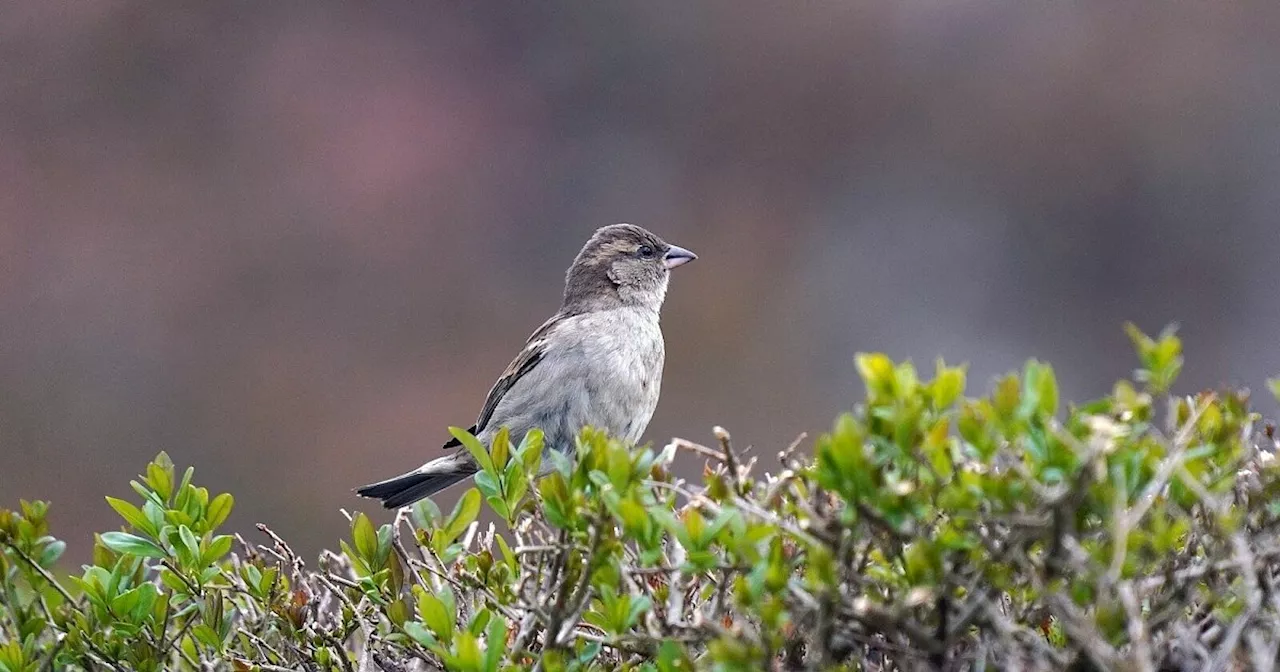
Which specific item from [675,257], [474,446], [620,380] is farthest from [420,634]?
[675,257]

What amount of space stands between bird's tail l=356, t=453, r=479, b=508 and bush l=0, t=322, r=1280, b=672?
7.35 feet

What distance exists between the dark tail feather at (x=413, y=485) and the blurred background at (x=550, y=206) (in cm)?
284

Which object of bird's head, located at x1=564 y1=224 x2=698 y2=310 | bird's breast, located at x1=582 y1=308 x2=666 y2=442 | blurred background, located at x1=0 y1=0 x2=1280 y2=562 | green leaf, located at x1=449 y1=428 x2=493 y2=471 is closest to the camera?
green leaf, located at x1=449 y1=428 x2=493 y2=471

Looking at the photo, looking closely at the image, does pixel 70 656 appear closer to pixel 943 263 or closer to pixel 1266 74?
pixel 943 263

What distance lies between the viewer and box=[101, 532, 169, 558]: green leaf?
1.73 m

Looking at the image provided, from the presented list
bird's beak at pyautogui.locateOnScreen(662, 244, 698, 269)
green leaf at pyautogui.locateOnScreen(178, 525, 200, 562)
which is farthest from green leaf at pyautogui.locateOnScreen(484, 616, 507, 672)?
bird's beak at pyautogui.locateOnScreen(662, 244, 698, 269)

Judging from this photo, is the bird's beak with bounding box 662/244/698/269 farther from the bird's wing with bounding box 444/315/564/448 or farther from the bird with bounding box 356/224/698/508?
the bird's wing with bounding box 444/315/564/448

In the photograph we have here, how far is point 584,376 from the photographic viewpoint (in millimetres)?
3938

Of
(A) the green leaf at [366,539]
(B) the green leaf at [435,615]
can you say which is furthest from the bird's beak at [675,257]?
(B) the green leaf at [435,615]

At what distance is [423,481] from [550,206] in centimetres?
431

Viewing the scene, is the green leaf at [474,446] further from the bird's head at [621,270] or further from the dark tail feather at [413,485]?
the bird's head at [621,270]

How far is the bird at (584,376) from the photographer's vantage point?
3914 millimetres

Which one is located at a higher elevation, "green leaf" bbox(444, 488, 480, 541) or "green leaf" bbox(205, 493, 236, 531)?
"green leaf" bbox(444, 488, 480, 541)

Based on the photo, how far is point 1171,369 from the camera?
130 cm
